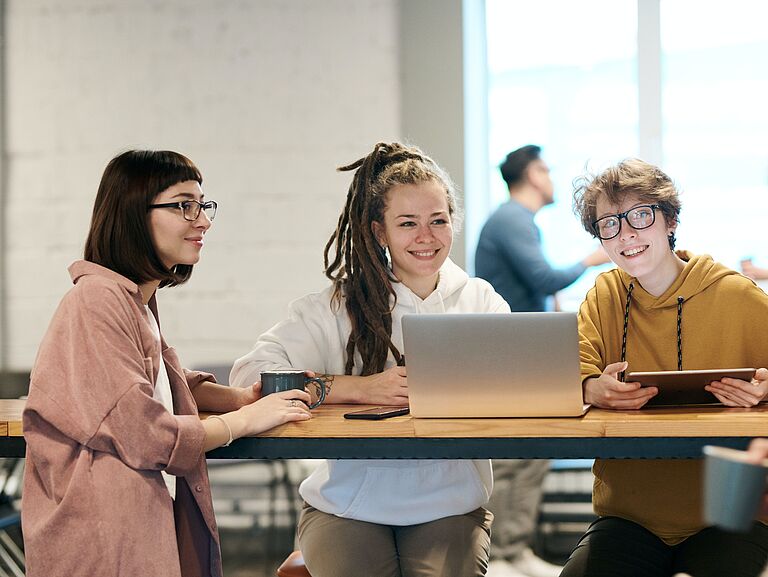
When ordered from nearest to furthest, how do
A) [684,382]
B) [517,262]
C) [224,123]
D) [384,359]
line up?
[684,382] → [384,359] → [517,262] → [224,123]

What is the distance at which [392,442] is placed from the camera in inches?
57.5

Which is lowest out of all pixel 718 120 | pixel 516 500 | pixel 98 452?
pixel 516 500

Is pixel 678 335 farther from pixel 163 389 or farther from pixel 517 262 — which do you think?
pixel 517 262

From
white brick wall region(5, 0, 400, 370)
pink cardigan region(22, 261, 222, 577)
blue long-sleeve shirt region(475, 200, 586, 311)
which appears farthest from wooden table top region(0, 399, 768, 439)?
white brick wall region(5, 0, 400, 370)

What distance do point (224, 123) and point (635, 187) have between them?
84.3 inches

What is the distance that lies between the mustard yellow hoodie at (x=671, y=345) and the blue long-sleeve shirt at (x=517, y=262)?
1.37 meters

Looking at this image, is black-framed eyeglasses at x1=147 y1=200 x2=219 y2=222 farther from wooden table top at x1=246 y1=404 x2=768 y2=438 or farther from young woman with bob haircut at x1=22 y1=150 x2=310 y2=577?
wooden table top at x1=246 y1=404 x2=768 y2=438

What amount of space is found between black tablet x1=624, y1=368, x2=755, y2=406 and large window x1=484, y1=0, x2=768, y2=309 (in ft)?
6.89

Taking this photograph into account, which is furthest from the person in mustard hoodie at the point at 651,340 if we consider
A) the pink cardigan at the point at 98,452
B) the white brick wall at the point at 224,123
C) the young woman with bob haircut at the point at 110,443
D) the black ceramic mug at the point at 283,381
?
the white brick wall at the point at 224,123

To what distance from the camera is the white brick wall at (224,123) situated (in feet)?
11.8

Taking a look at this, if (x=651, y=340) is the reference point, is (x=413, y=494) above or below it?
below

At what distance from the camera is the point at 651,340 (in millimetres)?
1824

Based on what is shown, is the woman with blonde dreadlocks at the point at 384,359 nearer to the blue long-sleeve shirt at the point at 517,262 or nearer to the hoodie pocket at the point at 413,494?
the hoodie pocket at the point at 413,494

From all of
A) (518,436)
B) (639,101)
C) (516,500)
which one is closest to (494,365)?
(518,436)
